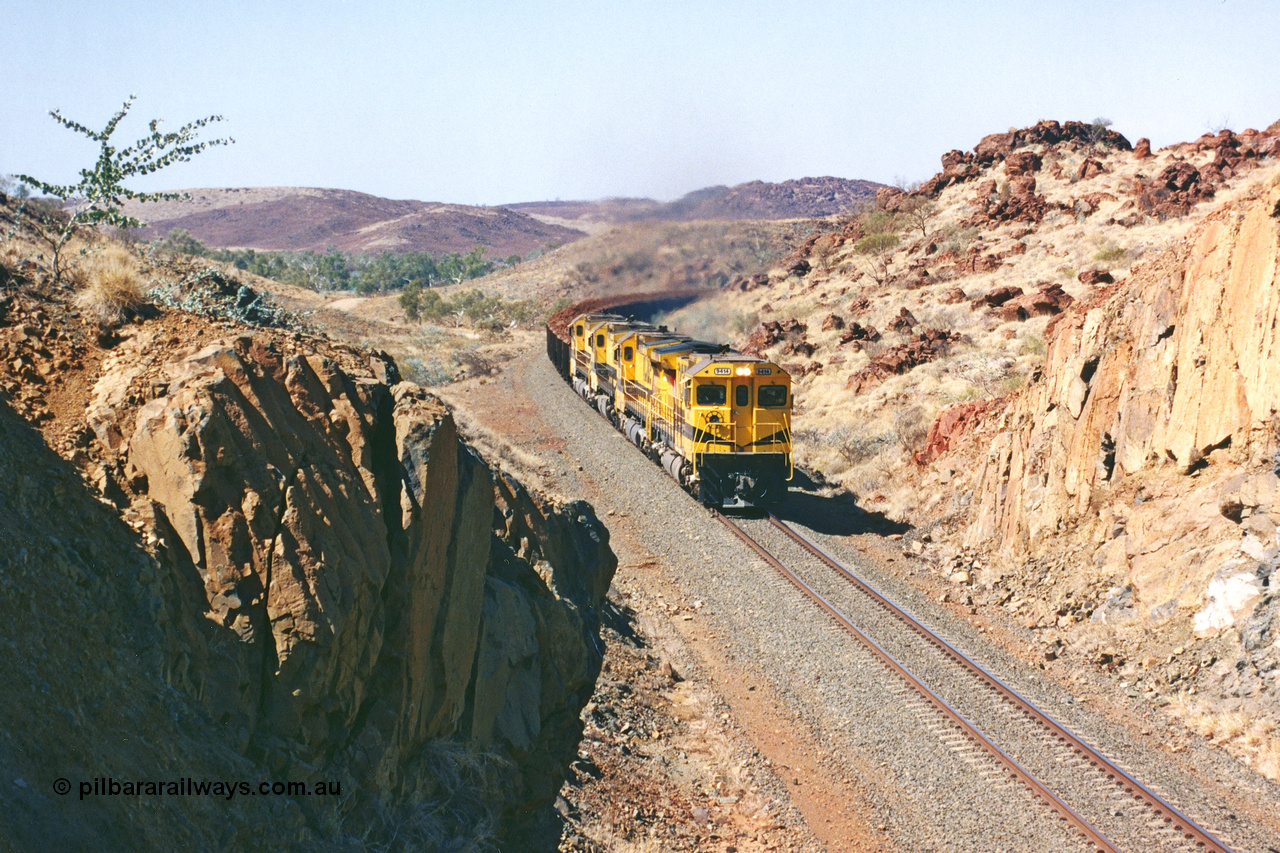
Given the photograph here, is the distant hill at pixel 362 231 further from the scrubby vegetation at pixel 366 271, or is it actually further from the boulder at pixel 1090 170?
the boulder at pixel 1090 170

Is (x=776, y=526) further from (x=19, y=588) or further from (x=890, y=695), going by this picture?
(x=19, y=588)

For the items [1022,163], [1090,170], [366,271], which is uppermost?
[1022,163]

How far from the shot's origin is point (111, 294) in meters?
7.38

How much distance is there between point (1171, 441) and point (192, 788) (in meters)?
17.4

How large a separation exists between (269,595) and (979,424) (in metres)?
22.2

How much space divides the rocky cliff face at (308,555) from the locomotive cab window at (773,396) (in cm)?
1552

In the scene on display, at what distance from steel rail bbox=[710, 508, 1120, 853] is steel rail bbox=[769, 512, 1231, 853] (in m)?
1.01

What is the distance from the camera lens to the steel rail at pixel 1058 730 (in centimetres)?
1117

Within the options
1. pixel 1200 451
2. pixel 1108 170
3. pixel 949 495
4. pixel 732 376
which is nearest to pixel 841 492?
pixel 949 495

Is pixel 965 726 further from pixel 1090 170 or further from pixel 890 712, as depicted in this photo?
pixel 1090 170

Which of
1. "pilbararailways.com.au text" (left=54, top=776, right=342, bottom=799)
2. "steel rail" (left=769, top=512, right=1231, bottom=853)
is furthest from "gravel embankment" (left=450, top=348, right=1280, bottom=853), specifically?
"pilbararailways.com.au text" (left=54, top=776, right=342, bottom=799)

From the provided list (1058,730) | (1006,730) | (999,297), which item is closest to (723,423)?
(1006,730)

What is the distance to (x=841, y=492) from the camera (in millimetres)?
26859

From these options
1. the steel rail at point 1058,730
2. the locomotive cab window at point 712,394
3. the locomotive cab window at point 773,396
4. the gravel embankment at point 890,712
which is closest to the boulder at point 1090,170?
the locomotive cab window at point 773,396
